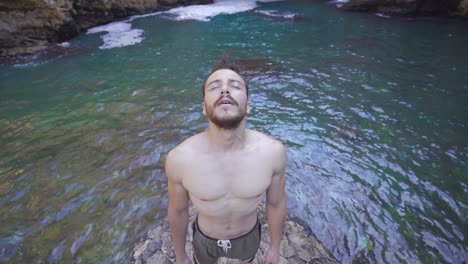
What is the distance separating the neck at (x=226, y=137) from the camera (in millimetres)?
2062

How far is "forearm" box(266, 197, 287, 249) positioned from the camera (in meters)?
2.40

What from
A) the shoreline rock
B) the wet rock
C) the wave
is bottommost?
the wet rock

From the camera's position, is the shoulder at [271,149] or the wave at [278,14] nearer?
the shoulder at [271,149]

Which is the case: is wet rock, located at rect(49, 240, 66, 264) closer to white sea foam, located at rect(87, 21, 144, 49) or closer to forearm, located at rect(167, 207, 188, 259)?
forearm, located at rect(167, 207, 188, 259)

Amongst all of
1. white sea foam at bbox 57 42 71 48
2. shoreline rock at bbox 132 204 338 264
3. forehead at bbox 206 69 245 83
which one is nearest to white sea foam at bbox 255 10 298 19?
white sea foam at bbox 57 42 71 48

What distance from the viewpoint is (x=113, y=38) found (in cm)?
1412

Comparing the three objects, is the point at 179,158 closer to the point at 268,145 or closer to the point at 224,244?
the point at 268,145

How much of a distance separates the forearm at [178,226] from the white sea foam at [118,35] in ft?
39.4

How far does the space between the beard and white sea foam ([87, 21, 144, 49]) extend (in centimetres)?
1218

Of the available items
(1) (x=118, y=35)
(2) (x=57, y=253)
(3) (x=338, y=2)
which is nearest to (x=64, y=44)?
(1) (x=118, y=35)

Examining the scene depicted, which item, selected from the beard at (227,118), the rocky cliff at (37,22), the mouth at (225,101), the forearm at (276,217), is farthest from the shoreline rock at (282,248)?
the rocky cliff at (37,22)

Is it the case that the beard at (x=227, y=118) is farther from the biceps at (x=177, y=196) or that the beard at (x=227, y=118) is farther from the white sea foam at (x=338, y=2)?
the white sea foam at (x=338, y=2)

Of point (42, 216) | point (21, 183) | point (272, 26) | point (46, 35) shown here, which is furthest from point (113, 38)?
point (42, 216)

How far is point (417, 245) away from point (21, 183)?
18.7 ft
